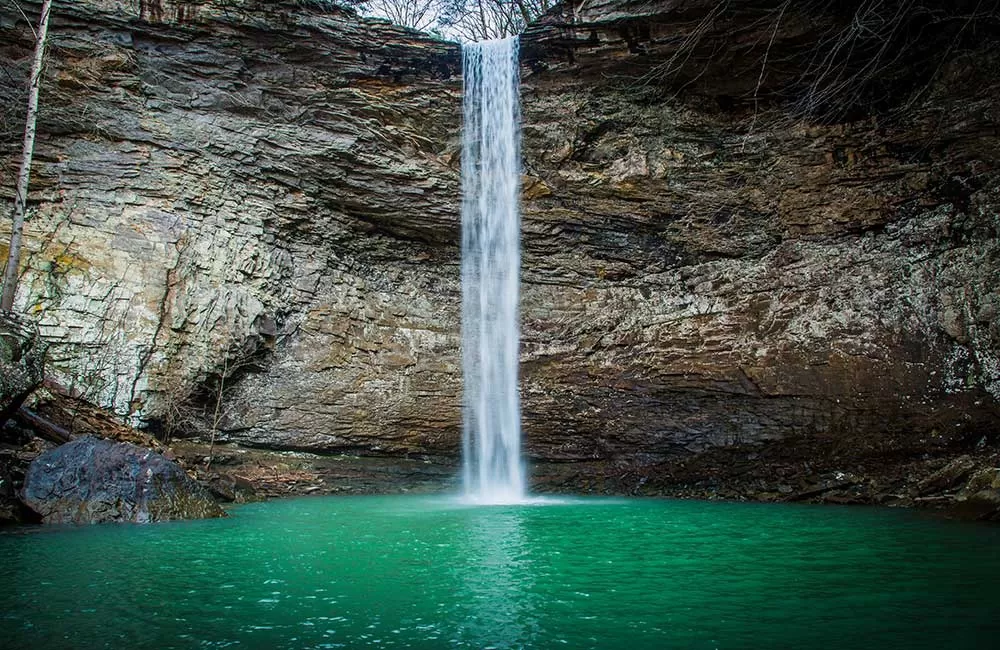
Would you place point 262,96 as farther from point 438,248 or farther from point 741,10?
point 741,10

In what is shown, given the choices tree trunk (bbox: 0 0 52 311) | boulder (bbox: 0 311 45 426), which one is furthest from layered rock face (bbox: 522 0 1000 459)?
boulder (bbox: 0 311 45 426)

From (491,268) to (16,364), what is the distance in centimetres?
725

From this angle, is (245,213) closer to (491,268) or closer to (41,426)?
(491,268)

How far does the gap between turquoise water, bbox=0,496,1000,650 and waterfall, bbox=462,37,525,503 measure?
200 inches

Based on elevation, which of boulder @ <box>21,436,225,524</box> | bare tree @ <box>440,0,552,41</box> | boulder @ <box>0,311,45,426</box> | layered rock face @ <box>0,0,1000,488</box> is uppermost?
bare tree @ <box>440,0,552,41</box>

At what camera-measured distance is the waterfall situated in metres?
10.6

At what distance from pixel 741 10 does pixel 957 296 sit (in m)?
4.97

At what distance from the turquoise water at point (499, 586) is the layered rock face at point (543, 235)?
4.52 metres

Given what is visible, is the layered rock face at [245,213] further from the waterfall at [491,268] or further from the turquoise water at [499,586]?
the turquoise water at [499,586]

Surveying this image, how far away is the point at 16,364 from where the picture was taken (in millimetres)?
5848

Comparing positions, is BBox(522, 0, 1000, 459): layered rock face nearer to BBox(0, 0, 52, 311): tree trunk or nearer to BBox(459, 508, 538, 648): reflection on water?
BBox(459, 508, 538, 648): reflection on water

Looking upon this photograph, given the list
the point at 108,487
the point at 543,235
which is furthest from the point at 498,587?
the point at 543,235

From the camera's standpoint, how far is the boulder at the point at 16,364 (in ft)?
18.8

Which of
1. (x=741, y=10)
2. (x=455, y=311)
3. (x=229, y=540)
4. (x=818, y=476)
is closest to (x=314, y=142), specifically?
(x=455, y=311)
